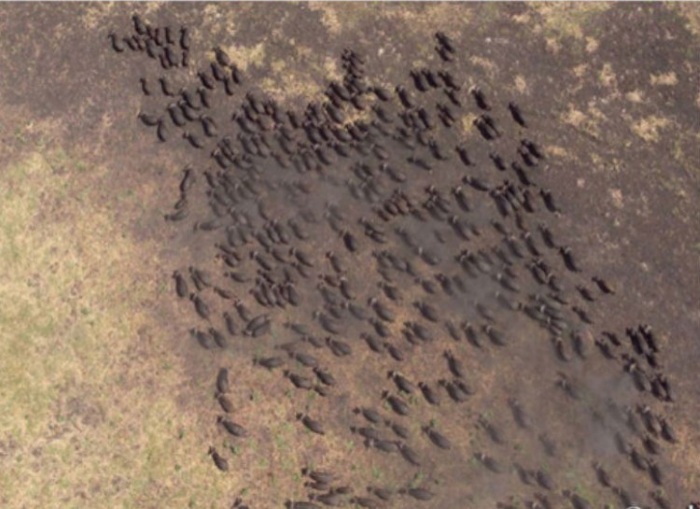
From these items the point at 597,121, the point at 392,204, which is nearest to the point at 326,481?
the point at 392,204

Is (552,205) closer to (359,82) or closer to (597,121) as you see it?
(597,121)

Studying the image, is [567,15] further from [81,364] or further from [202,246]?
[81,364]

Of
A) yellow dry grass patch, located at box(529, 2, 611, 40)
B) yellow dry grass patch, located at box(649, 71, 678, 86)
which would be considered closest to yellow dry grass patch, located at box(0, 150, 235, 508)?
yellow dry grass patch, located at box(529, 2, 611, 40)

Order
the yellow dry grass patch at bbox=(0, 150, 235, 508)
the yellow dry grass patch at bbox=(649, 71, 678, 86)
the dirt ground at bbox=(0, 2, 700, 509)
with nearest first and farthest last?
1. the yellow dry grass patch at bbox=(0, 150, 235, 508)
2. the dirt ground at bbox=(0, 2, 700, 509)
3. the yellow dry grass patch at bbox=(649, 71, 678, 86)

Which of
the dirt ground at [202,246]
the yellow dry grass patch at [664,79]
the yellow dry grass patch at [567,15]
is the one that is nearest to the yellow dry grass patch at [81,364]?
the dirt ground at [202,246]

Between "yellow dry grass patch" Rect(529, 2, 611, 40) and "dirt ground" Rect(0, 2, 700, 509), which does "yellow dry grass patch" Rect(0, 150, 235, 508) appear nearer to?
"dirt ground" Rect(0, 2, 700, 509)

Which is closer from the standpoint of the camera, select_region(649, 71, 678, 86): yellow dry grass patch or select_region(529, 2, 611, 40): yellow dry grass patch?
select_region(649, 71, 678, 86): yellow dry grass patch
